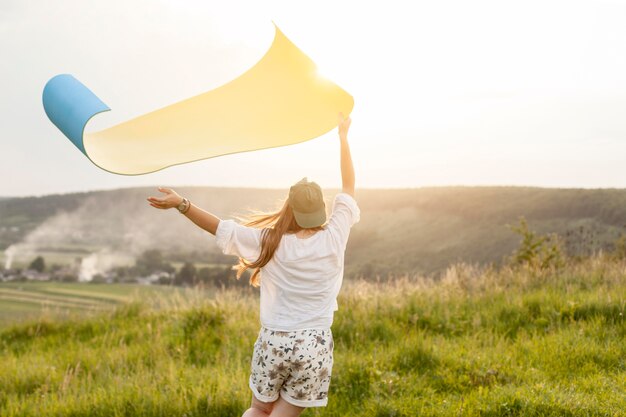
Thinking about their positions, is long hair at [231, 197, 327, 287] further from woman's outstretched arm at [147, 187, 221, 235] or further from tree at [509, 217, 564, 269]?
tree at [509, 217, 564, 269]

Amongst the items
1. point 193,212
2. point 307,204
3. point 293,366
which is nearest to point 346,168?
point 307,204

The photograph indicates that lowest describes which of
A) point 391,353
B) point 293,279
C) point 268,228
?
point 391,353

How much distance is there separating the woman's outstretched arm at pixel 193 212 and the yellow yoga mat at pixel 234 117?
1.53ft

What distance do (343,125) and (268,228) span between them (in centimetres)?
101

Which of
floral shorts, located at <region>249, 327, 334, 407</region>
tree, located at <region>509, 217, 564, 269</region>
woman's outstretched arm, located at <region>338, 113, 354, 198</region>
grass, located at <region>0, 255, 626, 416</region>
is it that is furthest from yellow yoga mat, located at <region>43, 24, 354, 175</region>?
tree, located at <region>509, 217, 564, 269</region>

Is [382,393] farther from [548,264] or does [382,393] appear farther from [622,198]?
[622,198]

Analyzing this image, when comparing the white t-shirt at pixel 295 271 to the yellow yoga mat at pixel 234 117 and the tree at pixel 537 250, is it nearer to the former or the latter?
the yellow yoga mat at pixel 234 117

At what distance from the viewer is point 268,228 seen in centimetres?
410

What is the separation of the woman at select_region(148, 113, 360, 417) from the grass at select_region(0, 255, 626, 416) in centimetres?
147

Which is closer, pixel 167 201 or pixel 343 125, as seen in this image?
pixel 167 201

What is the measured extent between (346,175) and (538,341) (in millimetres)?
3707

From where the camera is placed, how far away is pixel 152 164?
4.41 m

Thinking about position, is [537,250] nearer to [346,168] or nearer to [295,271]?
[346,168]

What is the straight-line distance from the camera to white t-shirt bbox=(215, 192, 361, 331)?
156 inches
